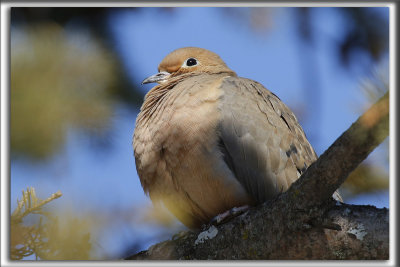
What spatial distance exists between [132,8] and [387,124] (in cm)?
208

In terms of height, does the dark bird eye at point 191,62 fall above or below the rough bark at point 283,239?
above

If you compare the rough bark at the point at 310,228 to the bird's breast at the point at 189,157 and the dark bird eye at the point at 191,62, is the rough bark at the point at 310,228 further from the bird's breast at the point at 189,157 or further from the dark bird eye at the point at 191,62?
the dark bird eye at the point at 191,62

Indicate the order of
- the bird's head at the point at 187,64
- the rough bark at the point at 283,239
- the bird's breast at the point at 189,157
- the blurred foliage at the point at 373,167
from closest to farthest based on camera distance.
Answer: the blurred foliage at the point at 373,167 < the rough bark at the point at 283,239 < the bird's breast at the point at 189,157 < the bird's head at the point at 187,64

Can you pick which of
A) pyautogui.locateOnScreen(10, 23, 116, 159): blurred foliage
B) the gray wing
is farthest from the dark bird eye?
pyautogui.locateOnScreen(10, 23, 116, 159): blurred foliage

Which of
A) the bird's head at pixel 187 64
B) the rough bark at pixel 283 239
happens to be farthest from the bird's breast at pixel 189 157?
the bird's head at pixel 187 64

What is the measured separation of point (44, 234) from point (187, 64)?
2833mm

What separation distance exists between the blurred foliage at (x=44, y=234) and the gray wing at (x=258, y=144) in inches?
64.3

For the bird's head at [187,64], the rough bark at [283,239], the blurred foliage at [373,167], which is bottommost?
the rough bark at [283,239]

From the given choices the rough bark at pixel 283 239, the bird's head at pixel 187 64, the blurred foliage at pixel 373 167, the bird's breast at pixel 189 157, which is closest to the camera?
the blurred foliage at pixel 373 167

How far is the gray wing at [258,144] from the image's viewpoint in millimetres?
3510

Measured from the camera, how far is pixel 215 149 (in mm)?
3445

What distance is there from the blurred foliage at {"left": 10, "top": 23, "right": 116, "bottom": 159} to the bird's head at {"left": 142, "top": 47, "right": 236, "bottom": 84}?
246 centimetres

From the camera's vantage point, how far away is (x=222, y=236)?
3.10 m

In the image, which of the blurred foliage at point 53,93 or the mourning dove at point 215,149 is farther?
the mourning dove at point 215,149
